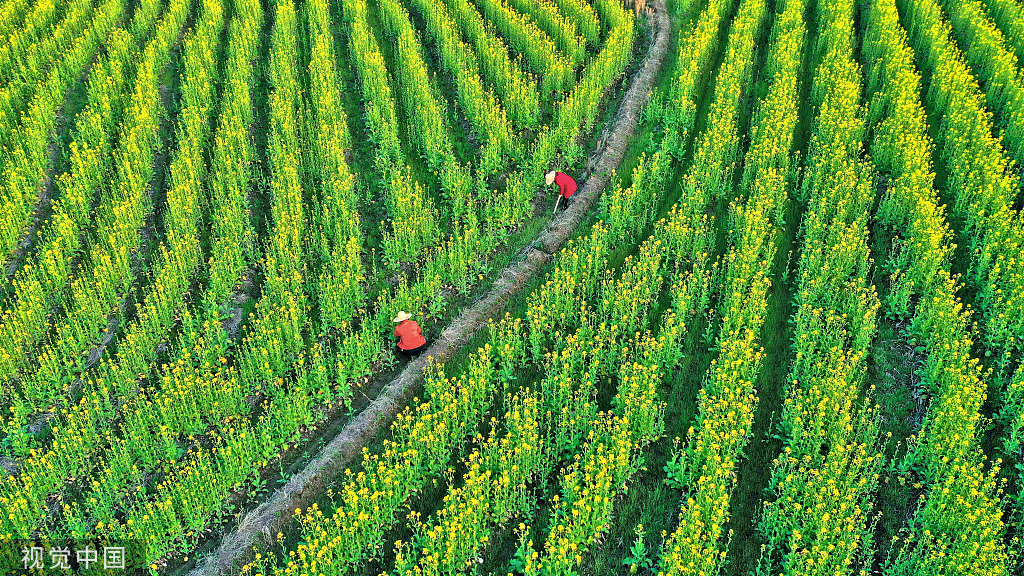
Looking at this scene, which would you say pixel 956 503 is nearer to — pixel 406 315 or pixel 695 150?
pixel 406 315

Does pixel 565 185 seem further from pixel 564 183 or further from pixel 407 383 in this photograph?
pixel 407 383

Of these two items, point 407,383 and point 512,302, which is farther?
point 512,302

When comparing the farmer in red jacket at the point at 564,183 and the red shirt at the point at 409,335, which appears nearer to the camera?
the red shirt at the point at 409,335

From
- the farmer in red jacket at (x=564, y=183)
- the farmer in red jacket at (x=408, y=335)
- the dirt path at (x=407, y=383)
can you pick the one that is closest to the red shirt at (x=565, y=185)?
the farmer in red jacket at (x=564, y=183)

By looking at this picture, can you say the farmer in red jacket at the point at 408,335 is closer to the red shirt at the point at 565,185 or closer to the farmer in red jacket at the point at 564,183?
the farmer in red jacket at the point at 564,183

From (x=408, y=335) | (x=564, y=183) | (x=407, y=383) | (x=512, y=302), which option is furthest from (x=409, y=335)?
(x=564, y=183)

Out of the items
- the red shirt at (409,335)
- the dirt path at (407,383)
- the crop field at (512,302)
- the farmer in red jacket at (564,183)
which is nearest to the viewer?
the crop field at (512,302)

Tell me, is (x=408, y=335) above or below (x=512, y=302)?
above
